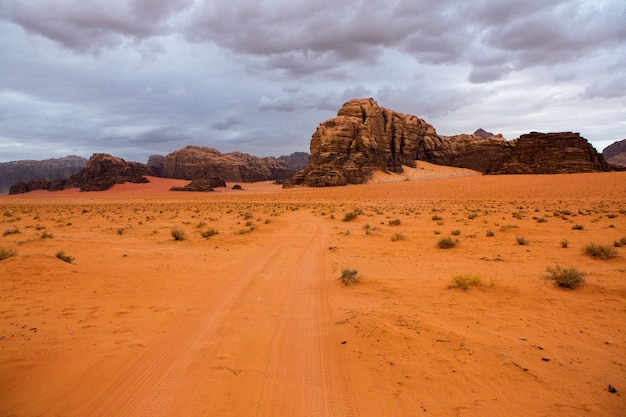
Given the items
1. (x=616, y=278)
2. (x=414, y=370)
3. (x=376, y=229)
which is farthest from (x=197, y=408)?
(x=376, y=229)

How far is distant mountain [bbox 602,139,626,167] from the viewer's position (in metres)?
123

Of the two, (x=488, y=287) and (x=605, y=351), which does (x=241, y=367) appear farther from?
(x=488, y=287)

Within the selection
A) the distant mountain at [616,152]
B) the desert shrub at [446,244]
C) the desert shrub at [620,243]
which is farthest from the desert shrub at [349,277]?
the distant mountain at [616,152]

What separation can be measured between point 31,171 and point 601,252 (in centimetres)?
16895

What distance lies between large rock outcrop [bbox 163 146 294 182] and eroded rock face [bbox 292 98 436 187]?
37.8 metres

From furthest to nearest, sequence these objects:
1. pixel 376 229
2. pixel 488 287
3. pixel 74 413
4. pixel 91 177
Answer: pixel 91 177, pixel 376 229, pixel 488 287, pixel 74 413

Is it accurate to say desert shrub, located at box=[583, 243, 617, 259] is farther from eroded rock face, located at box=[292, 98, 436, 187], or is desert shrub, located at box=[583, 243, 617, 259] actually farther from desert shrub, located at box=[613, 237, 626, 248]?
eroded rock face, located at box=[292, 98, 436, 187]

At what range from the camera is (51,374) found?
409 cm

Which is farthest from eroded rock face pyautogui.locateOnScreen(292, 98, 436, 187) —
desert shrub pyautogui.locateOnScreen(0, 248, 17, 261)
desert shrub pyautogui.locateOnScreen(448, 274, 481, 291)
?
desert shrub pyautogui.locateOnScreen(448, 274, 481, 291)

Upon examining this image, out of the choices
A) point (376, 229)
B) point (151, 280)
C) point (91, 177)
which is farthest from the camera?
point (91, 177)

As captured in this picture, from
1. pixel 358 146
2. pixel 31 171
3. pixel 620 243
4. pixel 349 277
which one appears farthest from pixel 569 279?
pixel 31 171

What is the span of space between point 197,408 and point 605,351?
5082mm

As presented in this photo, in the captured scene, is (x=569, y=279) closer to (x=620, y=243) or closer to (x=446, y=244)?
(x=446, y=244)

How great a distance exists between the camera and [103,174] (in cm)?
7994
